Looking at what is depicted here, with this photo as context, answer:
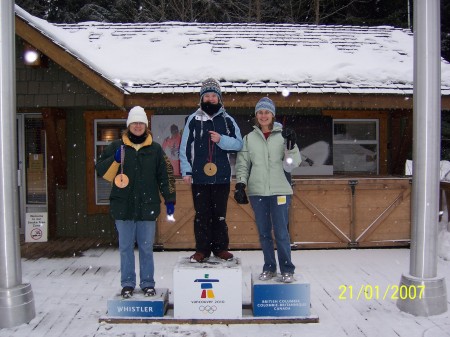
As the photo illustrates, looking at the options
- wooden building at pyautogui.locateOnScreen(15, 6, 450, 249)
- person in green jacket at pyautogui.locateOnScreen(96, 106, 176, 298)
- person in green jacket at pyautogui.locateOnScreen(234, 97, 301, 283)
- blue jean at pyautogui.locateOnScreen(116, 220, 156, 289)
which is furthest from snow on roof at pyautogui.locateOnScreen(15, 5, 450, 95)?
blue jean at pyautogui.locateOnScreen(116, 220, 156, 289)

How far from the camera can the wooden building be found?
7.39 m

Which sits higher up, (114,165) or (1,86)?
(1,86)

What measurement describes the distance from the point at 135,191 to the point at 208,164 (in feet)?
2.42

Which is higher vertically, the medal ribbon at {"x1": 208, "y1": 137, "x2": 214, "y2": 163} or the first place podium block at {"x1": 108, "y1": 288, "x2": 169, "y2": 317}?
the medal ribbon at {"x1": 208, "y1": 137, "x2": 214, "y2": 163}

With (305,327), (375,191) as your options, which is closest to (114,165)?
(305,327)

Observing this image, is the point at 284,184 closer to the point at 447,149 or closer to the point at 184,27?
the point at 184,27

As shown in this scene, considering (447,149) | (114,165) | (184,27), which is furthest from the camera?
(447,149)

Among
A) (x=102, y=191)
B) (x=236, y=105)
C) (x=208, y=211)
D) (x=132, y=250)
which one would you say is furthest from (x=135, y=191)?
(x=102, y=191)

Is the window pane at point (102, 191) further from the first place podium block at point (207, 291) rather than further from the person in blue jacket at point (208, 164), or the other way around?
the first place podium block at point (207, 291)

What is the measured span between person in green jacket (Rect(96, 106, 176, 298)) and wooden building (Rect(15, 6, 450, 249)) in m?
2.75

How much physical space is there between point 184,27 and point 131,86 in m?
3.47

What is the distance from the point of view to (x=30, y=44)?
7.29 metres
